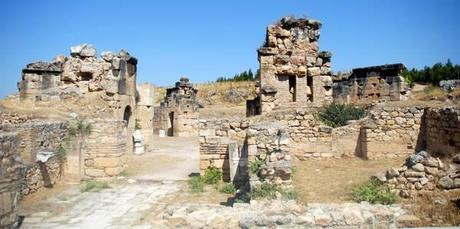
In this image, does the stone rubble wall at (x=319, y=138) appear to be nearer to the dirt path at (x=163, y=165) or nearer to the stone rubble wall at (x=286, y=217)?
the dirt path at (x=163, y=165)

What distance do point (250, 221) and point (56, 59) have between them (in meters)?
14.8

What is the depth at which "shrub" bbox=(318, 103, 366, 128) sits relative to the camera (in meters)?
11.8

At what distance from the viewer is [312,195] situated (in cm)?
709

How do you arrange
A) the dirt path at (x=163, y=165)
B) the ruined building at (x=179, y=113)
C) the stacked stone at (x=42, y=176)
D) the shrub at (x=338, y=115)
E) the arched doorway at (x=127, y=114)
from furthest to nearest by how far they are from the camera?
1. the ruined building at (x=179, y=113)
2. the arched doorway at (x=127, y=114)
3. the shrub at (x=338, y=115)
4. the dirt path at (x=163, y=165)
5. the stacked stone at (x=42, y=176)

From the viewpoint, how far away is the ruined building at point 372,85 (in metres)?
19.4

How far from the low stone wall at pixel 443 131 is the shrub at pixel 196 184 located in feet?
19.8

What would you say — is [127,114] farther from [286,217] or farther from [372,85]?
[286,217]

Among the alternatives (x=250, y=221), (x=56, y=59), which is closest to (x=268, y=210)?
(x=250, y=221)

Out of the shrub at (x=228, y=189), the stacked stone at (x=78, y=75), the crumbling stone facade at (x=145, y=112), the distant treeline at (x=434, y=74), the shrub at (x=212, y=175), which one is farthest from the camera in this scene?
the distant treeline at (x=434, y=74)

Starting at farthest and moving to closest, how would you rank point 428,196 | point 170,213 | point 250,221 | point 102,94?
point 102,94
point 428,196
point 170,213
point 250,221

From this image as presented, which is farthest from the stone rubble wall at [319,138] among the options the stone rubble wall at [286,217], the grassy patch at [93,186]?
the stone rubble wall at [286,217]

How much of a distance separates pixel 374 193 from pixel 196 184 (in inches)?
187

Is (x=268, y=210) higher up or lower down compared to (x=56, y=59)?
lower down

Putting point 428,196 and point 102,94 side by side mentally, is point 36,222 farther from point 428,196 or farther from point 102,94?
point 102,94
